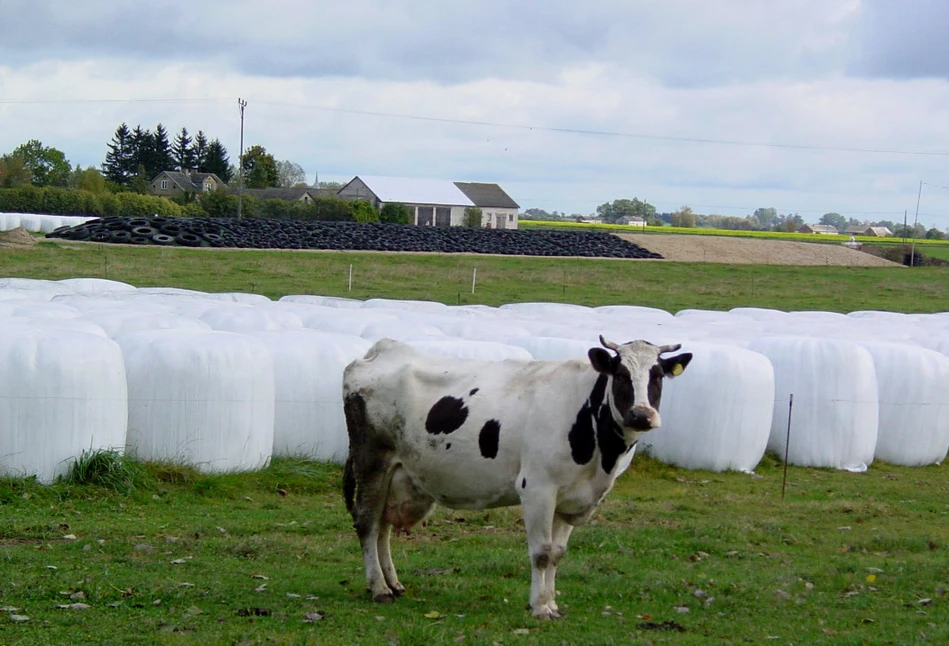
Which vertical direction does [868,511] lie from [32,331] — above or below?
below

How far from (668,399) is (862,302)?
30588mm

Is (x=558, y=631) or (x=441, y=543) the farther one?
(x=441, y=543)

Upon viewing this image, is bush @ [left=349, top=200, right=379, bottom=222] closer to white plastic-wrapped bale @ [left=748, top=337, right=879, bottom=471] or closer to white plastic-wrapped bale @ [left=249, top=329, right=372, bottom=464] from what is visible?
white plastic-wrapped bale @ [left=748, top=337, right=879, bottom=471]

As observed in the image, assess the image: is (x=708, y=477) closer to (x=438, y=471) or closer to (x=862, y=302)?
(x=438, y=471)

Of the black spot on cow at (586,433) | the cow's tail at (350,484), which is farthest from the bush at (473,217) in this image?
the black spot on cow at (586,433)

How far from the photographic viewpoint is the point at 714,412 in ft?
55.9

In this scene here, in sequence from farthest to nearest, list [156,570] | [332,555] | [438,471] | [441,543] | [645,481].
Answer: [645,481] < [441,543] < [332,555] < [156,570] < [438,471]

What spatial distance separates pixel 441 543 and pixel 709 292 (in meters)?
37.5

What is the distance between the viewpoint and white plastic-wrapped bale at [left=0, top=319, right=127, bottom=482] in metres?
13.0

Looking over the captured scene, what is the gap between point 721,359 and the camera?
17078mm

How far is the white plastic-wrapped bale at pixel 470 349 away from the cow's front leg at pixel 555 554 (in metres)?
6.73

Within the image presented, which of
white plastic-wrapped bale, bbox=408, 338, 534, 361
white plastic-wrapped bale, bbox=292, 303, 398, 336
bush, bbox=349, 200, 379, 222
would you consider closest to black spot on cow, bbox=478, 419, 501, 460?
white plastic-wrapped bale, bbox=408, 338, 534, 361

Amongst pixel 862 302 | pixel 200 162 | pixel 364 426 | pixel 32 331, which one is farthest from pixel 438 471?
pixel 200 162

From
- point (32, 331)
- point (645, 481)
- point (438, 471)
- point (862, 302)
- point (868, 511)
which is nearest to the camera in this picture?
point (438, 471)
